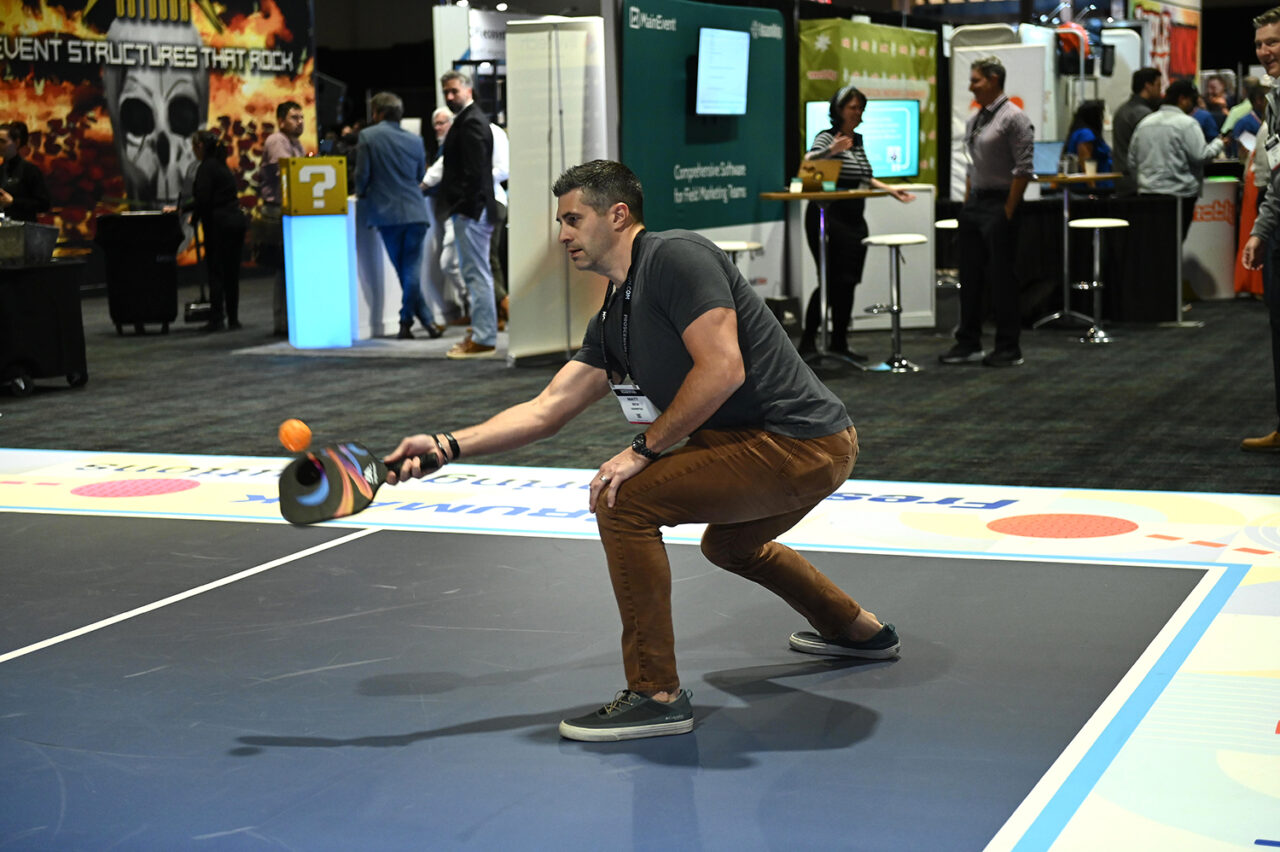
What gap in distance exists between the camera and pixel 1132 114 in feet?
39.6

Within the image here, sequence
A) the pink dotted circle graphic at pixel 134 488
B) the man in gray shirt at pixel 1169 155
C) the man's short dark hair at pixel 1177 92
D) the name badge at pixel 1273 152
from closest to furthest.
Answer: the name badge at pixel 1273 152, the pink dotted circle graphic at pixel 134 488, the man in gray shirt at pixel 1169 155, the man's short dark hair at pixel 1177 92

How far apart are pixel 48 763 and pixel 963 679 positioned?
1.93m

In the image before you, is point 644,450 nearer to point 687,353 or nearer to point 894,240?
point 687,353

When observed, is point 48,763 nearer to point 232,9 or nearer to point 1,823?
point 1,823

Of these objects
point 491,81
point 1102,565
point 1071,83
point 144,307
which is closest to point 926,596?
point 1102,565

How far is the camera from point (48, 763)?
3.05m

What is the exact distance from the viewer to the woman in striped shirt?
28.3 feet

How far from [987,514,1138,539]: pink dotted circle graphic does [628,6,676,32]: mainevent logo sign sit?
5.00m

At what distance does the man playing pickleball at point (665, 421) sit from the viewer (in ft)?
10.3

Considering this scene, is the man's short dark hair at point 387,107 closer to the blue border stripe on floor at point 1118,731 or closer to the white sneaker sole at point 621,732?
the blue border stripe on floor at point 1118,731

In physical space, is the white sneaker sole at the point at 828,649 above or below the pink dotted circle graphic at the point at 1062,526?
below

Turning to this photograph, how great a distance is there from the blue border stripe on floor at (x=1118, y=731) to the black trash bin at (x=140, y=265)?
941 centimetres

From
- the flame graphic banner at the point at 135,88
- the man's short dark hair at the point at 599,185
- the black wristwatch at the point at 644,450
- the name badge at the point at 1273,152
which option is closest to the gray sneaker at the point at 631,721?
the black wristwatch at the point at 644,450

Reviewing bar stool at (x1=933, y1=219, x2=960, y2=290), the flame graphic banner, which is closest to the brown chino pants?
bar stool at (x1=933, y1=219, x2=960, y2=290)
